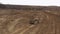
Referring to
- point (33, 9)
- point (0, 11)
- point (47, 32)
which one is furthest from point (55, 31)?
point (0, 11)

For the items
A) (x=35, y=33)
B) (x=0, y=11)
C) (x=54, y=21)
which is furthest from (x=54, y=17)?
(x=0, y=11)

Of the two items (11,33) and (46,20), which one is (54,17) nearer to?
(46,20)

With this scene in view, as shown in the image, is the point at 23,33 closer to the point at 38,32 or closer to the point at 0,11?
the point at 38,32
